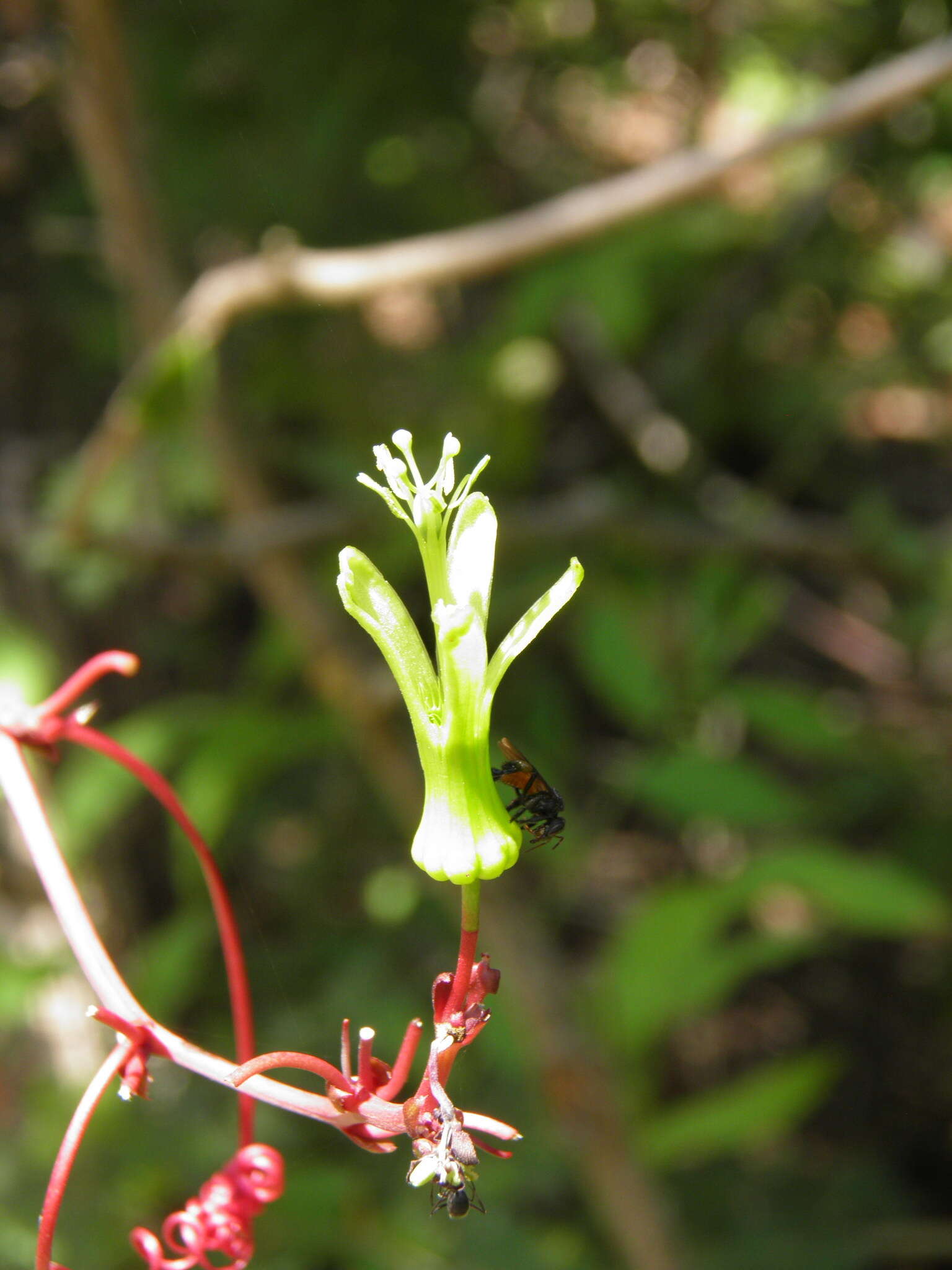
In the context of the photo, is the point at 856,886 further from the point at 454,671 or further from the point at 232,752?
the point at 454,671

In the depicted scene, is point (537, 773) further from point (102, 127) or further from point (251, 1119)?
point (102, 127)

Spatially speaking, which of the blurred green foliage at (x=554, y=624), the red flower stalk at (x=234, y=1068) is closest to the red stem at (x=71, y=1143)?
the red flower stalk at (x=234, y=1068)

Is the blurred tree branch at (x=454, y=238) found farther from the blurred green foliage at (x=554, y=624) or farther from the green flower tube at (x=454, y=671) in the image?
the green flower tube at (x=454, y=671)

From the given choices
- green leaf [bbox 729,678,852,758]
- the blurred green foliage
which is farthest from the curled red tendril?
green leaf [bbox 729,678,852,758]

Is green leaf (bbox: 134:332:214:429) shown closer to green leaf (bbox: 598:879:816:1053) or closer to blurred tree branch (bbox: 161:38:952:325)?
blurred tree branch (bbox: 161:38:952:325)

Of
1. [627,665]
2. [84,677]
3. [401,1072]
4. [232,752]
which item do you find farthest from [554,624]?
[401,1072]
